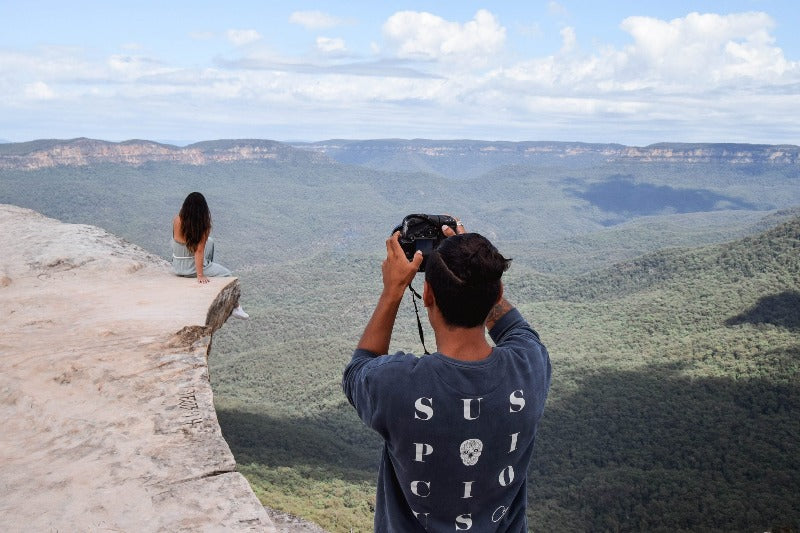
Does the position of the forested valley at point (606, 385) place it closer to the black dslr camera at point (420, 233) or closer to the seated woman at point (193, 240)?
the seated woman at point (193, 240)

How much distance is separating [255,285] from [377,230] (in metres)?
71.7

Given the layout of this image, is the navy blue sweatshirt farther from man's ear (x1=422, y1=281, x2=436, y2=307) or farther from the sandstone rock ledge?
the sandstone rock ledge

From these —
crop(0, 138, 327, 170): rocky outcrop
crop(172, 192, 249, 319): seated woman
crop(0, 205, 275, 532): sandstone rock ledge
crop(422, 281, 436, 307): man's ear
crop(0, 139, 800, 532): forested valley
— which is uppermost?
crop(0, 138, 327, 170): rocky outcrop

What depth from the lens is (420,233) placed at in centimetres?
325

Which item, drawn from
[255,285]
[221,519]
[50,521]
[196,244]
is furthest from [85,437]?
[255,285]

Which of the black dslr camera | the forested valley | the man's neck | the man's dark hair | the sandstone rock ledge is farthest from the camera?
the forested valley

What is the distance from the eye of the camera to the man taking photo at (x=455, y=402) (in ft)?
8.34

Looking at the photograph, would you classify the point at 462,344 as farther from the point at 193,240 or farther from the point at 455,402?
the point at 193,240

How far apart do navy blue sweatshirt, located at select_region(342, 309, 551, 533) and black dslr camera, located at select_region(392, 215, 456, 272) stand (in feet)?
2.03

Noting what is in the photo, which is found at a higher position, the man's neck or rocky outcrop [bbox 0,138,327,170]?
rocky outcrop [bbox 0,138,327,170]

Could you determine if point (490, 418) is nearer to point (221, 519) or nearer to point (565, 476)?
point (221, 519)

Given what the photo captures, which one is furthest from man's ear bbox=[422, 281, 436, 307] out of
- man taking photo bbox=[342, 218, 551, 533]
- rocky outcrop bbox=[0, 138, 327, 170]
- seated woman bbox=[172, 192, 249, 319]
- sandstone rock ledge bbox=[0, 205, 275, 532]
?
rocky outcrop bbox=[0, 138, 327, 170]

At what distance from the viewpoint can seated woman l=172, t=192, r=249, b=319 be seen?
28.7 ft

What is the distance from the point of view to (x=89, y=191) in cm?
12475
